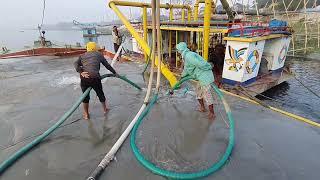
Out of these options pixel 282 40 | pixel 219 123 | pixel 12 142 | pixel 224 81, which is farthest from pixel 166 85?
pixel 282 40

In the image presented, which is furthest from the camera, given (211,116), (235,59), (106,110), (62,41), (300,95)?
(62,41)

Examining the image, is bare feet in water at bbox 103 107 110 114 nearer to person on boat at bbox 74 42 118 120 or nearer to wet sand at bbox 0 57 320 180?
wet sand at bbox 0 57 320 180

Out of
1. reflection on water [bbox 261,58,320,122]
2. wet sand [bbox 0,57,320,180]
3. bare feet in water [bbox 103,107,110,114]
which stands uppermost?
bare feet in water [bbox 103,107,110,114]

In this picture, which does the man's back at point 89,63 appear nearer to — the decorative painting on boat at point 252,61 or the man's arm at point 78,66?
the man's arm at point 78,66

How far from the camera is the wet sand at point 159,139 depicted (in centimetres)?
356

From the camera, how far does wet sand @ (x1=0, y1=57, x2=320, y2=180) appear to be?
3562 mm

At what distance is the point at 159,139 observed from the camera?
438cm

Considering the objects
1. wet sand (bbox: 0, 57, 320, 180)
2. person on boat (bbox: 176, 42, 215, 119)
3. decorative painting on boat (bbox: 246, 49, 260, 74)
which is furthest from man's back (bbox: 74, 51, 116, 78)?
decorative painting on boat (bbox: 246, 49, 260, 74)

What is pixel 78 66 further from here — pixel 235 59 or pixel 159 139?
pixel 235 59

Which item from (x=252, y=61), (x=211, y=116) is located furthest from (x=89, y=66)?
(x=252, y=61)

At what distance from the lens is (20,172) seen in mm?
3498

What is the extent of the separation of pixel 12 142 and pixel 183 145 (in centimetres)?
327

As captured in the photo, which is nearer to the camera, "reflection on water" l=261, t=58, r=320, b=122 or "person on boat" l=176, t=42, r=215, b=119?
"person on boat" l=176, t=42, r=215, b=119

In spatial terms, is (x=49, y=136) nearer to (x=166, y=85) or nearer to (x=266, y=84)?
(x=166, y=85)
